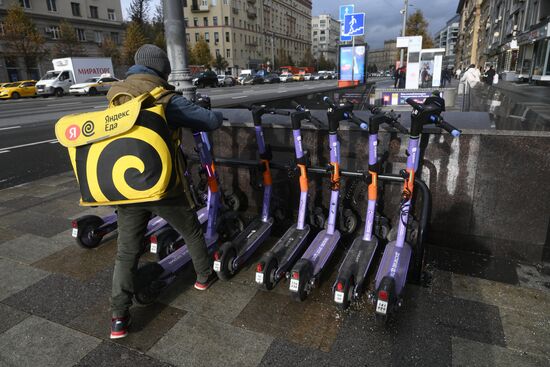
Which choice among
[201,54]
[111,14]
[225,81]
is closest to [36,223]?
[225,81]

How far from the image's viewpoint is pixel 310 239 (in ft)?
13.7

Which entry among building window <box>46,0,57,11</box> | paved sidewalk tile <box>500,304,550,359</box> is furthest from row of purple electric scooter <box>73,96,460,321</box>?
Result: building window <box>46,0,57,11</box>

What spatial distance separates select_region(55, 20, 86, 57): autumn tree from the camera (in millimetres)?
43562

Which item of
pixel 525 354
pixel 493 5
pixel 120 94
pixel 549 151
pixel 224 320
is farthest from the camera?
pixel 493 5

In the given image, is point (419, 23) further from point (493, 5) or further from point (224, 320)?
point (224, 320)

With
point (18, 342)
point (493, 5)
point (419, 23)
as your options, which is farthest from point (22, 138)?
point (493, 5)

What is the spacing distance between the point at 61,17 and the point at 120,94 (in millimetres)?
56997

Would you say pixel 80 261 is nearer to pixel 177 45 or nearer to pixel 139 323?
pixel 139 323

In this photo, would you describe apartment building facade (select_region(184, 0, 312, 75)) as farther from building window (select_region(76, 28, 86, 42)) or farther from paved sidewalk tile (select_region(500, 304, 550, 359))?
paved sidewalk tile (select_region(500, 304, 550, 359))

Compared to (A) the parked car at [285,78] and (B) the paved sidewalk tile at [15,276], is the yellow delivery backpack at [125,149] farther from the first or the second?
(A) the parked car at [285,78]

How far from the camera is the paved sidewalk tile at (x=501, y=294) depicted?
114 inches

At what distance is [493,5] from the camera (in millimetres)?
60312

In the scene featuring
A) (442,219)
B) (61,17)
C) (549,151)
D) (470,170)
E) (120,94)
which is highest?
(61,17)

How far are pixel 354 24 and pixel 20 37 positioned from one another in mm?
35800
